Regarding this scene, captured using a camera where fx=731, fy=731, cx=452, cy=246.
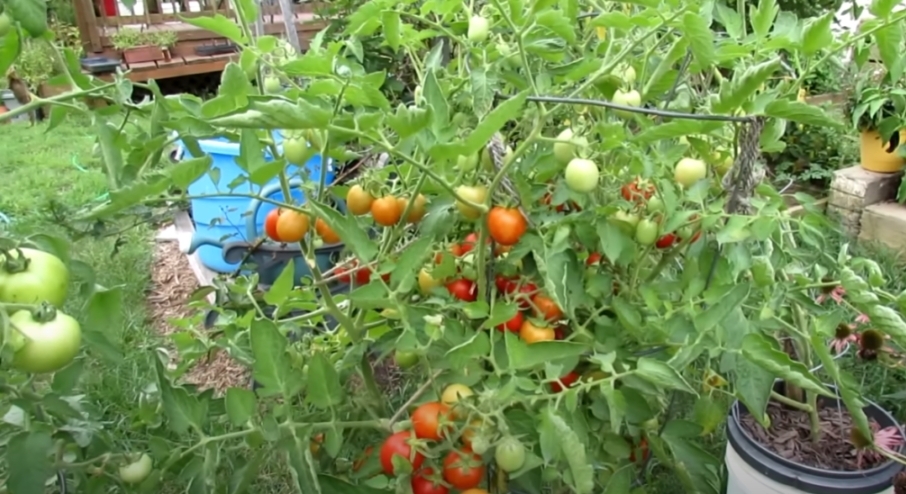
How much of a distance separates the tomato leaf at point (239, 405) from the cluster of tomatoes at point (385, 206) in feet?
0.82

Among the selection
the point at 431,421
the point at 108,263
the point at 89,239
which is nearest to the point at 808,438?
the point at 431,421

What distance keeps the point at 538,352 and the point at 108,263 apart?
2.35 m

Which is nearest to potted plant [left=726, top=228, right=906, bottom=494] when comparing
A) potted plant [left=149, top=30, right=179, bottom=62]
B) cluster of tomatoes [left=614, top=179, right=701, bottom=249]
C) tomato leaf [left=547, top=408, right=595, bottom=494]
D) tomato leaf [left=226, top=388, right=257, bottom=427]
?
cluster of tomatoes [left=614, top=179, right=701, bottom=249]

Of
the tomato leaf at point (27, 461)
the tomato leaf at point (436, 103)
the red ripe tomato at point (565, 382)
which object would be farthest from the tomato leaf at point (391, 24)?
the tomato leaf at point (27, 461)

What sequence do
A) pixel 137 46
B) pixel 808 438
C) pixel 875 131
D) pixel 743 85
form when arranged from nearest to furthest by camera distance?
1. pixel 743 85
2. pixel 808 438
3. pixel 875 131
4. pixel 137 46

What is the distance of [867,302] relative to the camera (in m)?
0.81

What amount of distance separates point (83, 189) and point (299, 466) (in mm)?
3110

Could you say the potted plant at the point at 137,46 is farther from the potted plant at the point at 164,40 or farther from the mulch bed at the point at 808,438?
the mulch bed at the point at 808,438

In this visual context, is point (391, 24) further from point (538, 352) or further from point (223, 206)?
point (223, 206)

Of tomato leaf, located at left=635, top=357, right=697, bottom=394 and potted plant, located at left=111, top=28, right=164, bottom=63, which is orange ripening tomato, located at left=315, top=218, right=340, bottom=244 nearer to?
tomato leaf, located at left=635, top=357, right=697, bottom=394

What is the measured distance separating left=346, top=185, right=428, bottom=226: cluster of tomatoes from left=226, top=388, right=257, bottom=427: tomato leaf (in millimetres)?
249

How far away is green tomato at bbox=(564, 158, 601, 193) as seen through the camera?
0.76 m

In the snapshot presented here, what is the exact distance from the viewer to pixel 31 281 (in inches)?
23.5

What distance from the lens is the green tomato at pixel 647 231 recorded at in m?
0.84
